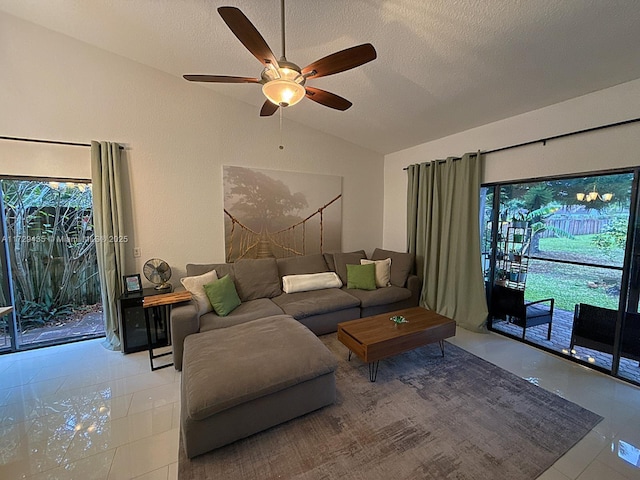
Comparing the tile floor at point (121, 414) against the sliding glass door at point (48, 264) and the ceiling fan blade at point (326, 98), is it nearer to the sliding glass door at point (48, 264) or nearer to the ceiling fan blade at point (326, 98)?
the sliding glass door at point (48, 264)

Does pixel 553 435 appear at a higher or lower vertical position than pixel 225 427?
lower

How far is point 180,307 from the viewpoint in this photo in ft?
8.34

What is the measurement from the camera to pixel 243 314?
2.79 meters

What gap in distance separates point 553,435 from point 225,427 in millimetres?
2173

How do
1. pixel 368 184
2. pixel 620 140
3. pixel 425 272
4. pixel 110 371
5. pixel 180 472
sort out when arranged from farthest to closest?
pixel 368 184 → pixel 425 272 → pixel 110 371 → pixel 620 140 → pixel 180 472

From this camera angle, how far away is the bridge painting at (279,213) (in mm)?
3568

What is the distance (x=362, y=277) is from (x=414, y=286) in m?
0.80

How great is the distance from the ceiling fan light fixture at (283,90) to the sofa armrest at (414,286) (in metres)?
3.01

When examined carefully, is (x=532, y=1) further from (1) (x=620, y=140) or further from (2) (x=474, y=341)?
(2) (x=474, y=341)

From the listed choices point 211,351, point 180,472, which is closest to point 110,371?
point 211,351

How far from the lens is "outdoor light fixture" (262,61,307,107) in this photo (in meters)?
1.61

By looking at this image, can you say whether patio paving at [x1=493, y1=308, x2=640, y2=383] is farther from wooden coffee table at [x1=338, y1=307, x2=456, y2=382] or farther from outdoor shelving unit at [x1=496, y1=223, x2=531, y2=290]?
wooden coffee table at [x1=338, y1=307, x2=456, y2=382]

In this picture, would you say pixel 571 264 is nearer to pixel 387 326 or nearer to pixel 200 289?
pixel 387 326

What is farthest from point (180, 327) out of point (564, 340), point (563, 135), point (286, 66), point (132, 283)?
point (563, 135)
